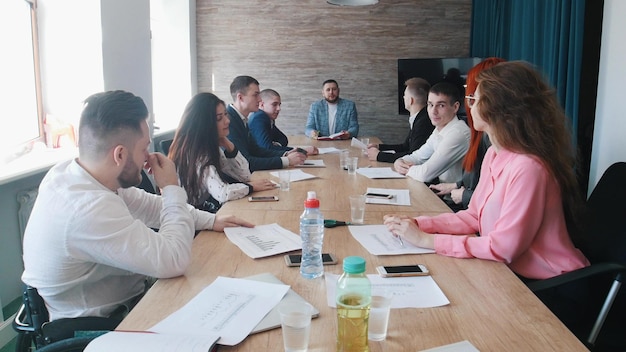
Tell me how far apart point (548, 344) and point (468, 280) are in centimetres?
38

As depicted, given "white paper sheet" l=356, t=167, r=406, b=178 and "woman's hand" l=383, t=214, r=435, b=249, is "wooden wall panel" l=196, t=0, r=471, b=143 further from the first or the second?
"woman's hand" l=383, t=214, r=435, b=249

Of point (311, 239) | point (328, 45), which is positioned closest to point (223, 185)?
point (311, 239)

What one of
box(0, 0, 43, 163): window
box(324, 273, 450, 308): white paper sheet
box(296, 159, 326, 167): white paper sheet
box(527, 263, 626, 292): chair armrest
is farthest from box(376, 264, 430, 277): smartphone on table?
box(0, 0, 43, 163): window

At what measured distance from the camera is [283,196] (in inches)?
102

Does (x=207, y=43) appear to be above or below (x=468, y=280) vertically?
above

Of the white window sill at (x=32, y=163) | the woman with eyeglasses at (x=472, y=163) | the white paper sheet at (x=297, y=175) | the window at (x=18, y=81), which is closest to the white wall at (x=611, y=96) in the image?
the woman with eyeglasses at (x=472, y=163)

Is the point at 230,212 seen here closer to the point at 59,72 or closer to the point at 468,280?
the point at 468,280

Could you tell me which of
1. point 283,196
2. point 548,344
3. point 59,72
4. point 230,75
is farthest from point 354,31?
point 548,344

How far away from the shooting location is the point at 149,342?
3.40 feet

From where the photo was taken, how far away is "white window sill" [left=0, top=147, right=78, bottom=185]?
2471 millimetres

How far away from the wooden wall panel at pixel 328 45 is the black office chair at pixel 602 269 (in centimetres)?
432

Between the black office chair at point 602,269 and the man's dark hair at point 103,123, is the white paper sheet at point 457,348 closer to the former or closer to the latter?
the black office chair at point 602,269

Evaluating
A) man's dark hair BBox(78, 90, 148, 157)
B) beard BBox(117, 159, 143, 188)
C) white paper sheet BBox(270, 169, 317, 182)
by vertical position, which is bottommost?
white paper sheet BBox(270, 169, 317, 182)

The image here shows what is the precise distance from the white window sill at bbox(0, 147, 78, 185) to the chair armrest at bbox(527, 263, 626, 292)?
87.2 inches
